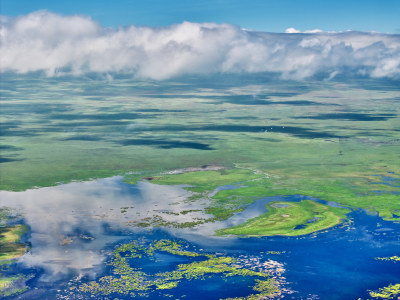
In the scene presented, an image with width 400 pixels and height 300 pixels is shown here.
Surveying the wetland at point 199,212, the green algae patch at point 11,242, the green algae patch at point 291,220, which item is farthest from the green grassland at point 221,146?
the green algae patch at point 11,242

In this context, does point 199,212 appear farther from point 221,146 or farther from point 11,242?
point 221,146

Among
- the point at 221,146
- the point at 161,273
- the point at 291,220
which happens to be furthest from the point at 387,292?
the point at 221,146

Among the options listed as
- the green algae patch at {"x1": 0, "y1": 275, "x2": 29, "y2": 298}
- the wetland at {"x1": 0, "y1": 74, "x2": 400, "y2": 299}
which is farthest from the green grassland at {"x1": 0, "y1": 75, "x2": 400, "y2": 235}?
the green algae patch at {"x1": 0, "y1": 275, "x2": 29, "y2": 298}

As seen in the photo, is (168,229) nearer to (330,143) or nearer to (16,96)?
(330,143)

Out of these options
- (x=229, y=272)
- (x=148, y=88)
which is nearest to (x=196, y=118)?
(x=229, y=272)

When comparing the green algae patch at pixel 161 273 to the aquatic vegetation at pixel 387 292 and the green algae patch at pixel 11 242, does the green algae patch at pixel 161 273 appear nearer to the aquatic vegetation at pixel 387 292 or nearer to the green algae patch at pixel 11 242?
the aquatic vegetation at pixel 387 292
